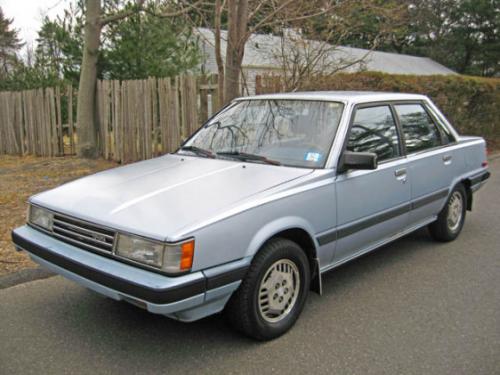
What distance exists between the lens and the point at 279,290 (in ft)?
10.7

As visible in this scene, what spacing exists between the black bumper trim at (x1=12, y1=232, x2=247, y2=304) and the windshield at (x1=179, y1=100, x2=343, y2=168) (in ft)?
3.95

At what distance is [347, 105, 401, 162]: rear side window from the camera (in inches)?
156

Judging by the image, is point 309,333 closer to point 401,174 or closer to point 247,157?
point 247,157

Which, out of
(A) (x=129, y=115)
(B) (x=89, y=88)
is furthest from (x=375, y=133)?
(B) (x=89, y=88)

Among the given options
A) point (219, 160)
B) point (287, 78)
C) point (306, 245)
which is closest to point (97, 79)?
point (287, 78)

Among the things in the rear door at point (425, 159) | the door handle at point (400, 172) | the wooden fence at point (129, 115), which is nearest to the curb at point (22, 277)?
the door handle at point (400, 172)

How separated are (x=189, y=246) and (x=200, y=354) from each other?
0.84 metres

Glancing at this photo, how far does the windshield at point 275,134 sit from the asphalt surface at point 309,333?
121 cm

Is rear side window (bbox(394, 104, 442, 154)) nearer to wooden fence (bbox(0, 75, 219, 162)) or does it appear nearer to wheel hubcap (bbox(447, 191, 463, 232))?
wheel hubcap (bbox(447, 191, 463, 232))

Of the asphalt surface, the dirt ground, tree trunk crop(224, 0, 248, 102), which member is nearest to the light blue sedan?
the asphalt surface

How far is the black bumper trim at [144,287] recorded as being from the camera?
2.62 meters

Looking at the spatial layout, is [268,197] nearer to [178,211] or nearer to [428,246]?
[178,211]

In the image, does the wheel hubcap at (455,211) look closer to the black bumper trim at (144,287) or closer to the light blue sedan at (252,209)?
the light blue sedan at (252,209)

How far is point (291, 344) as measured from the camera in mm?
3205
